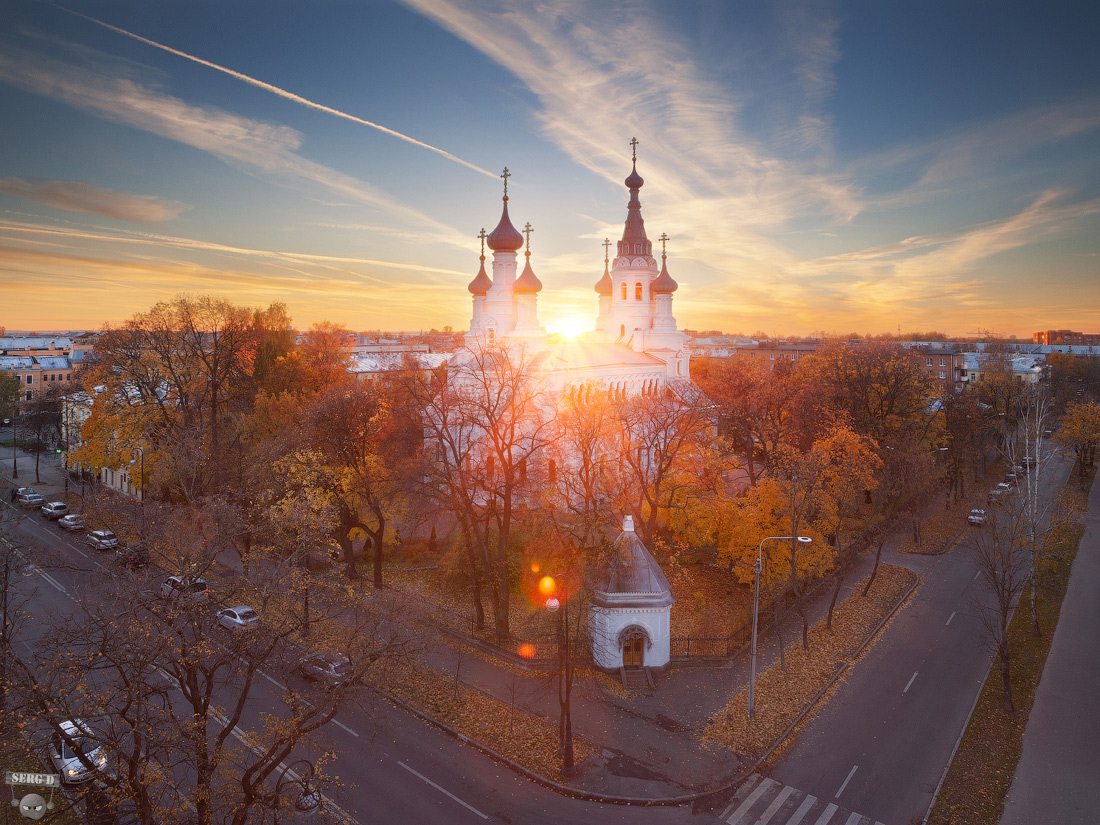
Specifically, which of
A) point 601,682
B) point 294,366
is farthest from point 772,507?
point 294,366

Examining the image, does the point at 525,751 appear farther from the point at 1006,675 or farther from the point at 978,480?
the point at 978,480

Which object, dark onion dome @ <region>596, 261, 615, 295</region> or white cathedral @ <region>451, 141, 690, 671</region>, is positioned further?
dark onion dome @ <region>596, 261, 615, 295</region>

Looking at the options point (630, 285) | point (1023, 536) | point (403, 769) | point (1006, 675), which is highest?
point (630, 285)

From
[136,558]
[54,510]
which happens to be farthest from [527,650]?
[54,510]

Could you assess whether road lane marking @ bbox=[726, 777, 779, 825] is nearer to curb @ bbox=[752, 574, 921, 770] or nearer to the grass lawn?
curb @ bbox=[752, 574, 921, 770]

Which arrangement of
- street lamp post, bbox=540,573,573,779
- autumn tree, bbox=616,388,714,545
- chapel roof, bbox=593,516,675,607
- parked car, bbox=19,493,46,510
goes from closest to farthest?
street lamp post, bbox=540,573,573,779 → chapel roof, bbox=593,516,675,607 → autumn tree, bbox=616,388,714,545 → parked car, bbox=19,493,46,510

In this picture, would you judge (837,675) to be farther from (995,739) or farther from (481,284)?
(481,284)

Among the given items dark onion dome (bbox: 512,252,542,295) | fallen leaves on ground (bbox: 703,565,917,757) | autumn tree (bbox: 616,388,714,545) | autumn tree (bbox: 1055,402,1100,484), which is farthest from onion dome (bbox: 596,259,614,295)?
autumn tree (bbox: 1055,402,1100,484)
